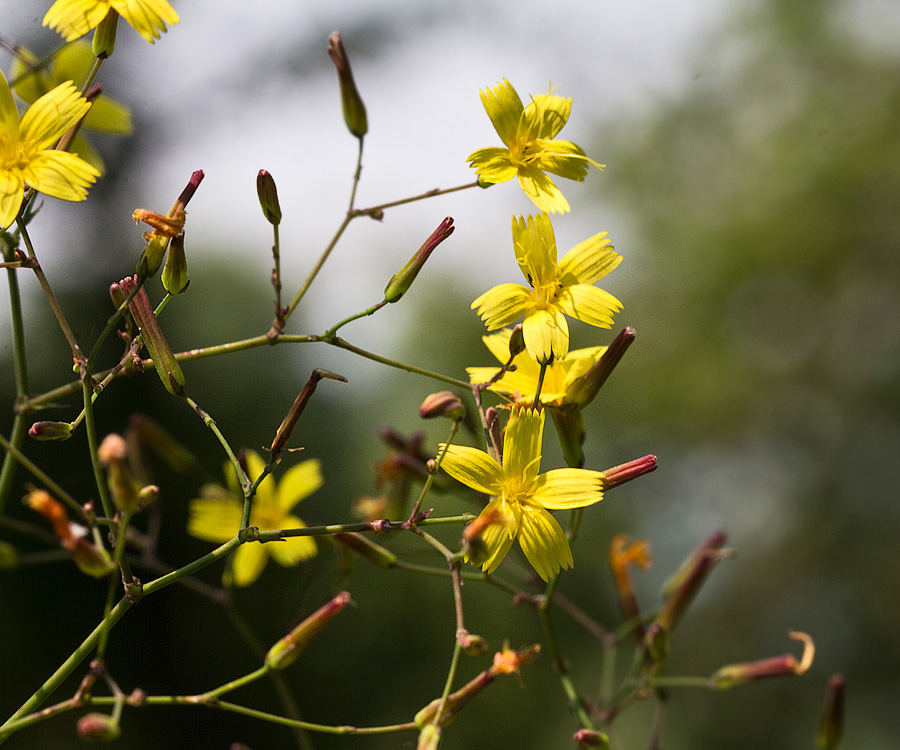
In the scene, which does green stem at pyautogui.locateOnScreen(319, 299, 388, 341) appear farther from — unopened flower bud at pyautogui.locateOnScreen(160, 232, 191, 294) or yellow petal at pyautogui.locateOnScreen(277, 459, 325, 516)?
yellow petal at pyautogui.locateOnScreen(277, 459, 325, 516)

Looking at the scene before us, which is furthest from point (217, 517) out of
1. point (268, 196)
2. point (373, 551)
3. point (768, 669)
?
point (768, 669)

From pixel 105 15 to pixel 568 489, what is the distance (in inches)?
14.0

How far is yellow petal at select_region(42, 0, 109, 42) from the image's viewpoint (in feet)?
1.19

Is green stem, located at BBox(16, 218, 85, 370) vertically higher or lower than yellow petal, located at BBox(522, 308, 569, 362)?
higher

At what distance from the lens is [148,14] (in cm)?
37

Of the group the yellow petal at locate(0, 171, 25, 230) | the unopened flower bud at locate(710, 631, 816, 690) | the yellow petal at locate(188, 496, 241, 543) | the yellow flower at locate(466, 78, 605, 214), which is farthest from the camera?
the yellow petal at locate(188, 496, 241, 543)

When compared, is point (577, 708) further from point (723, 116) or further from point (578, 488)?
point (723, 116)

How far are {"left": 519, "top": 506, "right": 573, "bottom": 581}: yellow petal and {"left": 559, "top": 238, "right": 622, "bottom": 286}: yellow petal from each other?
14 cm

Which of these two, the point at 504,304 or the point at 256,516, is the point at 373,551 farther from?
the point at 256,516

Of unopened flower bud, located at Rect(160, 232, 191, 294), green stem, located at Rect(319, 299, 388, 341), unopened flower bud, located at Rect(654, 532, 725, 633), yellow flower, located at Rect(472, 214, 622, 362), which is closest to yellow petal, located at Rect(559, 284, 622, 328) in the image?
yellow flower, located at Rect(472, 214, 622, 362)

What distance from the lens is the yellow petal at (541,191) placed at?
0.41 meters

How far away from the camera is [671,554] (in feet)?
12.0

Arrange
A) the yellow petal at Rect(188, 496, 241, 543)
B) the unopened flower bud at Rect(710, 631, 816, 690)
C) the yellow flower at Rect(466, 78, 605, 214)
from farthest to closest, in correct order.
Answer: the yellow petal at Rect(188, 496, 241, 543), the unopened flower bud at Rect(710, 631, 816, 690), the yellow flower at Rect(466, 78, 605, 214)

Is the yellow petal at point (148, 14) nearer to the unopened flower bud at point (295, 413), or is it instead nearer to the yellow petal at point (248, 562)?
the unopened flower bud at point (295, 413)
